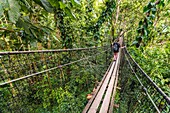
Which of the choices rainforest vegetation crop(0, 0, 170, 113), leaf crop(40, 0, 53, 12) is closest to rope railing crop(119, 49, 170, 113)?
rainforest vegetation crop(0, 0, 170, 113)

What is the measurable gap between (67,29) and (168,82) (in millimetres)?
2104

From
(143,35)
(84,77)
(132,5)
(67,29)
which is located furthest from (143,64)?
(132,5)

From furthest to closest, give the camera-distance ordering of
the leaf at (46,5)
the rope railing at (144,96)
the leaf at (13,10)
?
the rope railing at (144,96) → the leaf at (46,5) → the leaf at (13,10)

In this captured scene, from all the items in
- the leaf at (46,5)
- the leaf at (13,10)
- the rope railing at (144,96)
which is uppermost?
the leaf at (46,5)

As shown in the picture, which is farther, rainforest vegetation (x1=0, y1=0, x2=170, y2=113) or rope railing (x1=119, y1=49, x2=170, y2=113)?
rainforest vegetation (x1=0, y1=0, x2=170, y2=113)

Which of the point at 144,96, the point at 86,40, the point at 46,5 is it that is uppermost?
the point at 46,5

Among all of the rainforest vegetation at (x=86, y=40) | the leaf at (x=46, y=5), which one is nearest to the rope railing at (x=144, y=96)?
the rainforest vegetation at (x=86, y=40)

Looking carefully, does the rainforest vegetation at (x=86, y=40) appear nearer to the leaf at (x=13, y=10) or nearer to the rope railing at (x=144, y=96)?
the leaf at (x=13, y=10)

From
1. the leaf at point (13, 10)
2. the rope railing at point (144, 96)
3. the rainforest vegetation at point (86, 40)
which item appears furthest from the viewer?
the rainforest vegetation at point (86, 40)

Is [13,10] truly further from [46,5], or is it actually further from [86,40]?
[86,40]

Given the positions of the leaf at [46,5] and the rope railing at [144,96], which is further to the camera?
the rope railing at [144,96]

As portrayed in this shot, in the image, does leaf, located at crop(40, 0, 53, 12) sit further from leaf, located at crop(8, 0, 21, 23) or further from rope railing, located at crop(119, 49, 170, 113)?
rope railing, located at crop(119, 49, 170, 113)

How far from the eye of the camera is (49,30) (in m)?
0.67

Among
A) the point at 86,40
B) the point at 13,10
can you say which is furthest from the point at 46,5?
the point at 86,40
